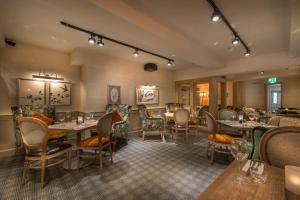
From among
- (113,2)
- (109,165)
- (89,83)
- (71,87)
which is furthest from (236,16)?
(71,87)

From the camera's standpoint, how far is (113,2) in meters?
1.96

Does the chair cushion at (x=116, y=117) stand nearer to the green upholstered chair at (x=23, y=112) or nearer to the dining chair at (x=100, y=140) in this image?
the dining chair at (x=100, y=140)

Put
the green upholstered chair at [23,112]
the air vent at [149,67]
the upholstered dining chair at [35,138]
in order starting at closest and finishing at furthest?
the upholstered dining chair at [35,138]
the green upholstered chair at [23,112]
the air vent at [149,67]

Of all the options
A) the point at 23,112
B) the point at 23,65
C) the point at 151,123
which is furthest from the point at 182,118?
the point at 23,65

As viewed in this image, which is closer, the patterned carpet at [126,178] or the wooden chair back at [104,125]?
the patterned carpet at [126,178]

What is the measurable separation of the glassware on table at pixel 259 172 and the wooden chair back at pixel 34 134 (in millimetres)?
2586

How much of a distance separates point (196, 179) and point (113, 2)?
9.69 ft

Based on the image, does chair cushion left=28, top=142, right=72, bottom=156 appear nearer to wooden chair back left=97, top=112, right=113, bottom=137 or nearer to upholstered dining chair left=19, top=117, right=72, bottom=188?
upholstered dining chair left=19, top=117, right=72, bottom=188

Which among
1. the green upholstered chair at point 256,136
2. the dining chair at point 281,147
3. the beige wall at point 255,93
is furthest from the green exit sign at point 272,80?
the dining chair at point 281,147

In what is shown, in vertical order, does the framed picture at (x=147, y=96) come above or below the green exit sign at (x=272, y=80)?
below

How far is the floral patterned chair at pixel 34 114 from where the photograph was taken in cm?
317

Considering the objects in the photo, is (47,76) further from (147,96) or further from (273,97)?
(273,97)

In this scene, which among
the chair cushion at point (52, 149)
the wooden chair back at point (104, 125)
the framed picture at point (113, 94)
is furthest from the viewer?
the framed picture at point (113, 94)

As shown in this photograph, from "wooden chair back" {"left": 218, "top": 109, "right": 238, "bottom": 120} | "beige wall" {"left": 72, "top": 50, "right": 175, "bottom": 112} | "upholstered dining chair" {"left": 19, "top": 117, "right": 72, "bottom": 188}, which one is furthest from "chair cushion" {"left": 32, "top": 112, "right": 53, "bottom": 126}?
"wooden chair back" {"left": 218, "top": 109, "right": 238, "bottom": 120}
